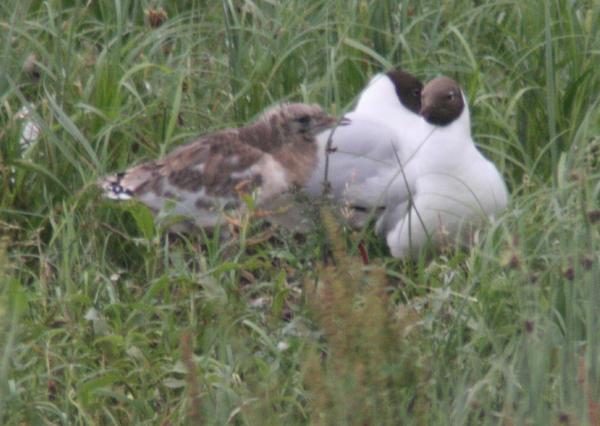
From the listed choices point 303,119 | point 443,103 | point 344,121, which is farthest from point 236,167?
point 443,103

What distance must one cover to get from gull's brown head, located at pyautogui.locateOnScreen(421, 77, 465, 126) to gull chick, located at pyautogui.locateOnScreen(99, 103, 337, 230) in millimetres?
338

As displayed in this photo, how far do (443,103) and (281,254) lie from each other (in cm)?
118

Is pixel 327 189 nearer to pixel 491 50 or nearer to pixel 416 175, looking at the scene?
pixel 416 175

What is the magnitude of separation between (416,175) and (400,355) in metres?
2.29

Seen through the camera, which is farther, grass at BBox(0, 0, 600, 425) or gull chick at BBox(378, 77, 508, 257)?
gull chick at BBox(378, 77, 508, 257)

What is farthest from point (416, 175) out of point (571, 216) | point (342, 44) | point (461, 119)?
point (571, 216)

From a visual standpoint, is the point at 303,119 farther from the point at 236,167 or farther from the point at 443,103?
the point at 443,103

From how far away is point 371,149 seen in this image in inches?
221

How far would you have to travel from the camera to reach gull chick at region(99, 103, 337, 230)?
18.1 feet

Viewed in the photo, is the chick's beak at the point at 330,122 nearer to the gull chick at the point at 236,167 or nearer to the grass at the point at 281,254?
the gull chick at the point at 236,167

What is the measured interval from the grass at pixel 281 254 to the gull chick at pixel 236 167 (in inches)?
6.9

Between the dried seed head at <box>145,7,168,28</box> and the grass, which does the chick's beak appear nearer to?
the grass

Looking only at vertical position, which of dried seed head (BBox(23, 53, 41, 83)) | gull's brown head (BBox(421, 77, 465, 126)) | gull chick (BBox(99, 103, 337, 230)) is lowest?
gull chick (BBox(99, 103, 337, 230))

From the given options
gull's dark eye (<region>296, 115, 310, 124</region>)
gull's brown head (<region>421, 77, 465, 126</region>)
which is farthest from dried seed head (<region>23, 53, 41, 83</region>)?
gull's brown head (<region>421, 77, 465, 126</region>)
